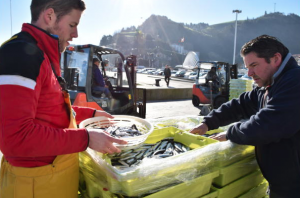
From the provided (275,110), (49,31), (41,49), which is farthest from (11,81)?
(275,110)

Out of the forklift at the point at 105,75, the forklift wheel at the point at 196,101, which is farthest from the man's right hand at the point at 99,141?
the forklift wheel at the point at 196,101

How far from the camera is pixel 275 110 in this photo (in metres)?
1.82

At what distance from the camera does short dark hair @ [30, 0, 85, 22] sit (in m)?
1.37

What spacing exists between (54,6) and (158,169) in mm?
1319

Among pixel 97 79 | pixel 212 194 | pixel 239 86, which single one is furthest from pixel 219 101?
pixel 212 194

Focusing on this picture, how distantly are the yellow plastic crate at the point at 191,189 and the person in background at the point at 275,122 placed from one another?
1.59 ft

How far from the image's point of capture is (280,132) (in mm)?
1802

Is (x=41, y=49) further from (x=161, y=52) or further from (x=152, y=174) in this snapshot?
(x=161, y=52)

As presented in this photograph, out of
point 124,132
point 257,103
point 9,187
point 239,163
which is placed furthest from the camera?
point 257,103

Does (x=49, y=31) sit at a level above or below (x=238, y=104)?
above

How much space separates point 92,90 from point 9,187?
5121mm

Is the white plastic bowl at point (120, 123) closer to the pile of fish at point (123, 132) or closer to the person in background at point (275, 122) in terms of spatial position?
the pile of fish at point (123, 132)

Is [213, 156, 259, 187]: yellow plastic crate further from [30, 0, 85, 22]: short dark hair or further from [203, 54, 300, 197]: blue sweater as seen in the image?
[30, 0, 85, 22]: short dark hair

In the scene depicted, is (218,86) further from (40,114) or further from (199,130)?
(40,114)
